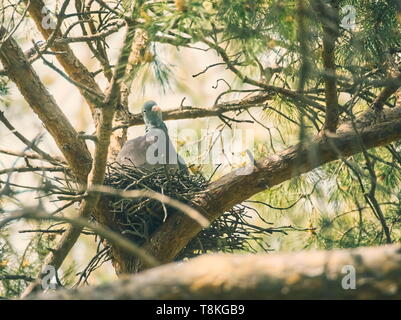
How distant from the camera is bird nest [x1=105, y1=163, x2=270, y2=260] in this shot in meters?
3.16

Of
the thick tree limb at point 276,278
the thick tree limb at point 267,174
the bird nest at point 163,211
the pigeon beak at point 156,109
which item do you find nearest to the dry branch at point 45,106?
the bird nest at point 163,211

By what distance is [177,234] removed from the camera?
122 inches

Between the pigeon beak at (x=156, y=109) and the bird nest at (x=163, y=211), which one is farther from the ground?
the pigeon beak at (x=156, y=109)

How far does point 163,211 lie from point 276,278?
1790 mm

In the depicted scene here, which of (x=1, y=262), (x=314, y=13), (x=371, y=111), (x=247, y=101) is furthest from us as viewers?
(x=247, y=101)

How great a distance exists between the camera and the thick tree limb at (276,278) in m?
1.45

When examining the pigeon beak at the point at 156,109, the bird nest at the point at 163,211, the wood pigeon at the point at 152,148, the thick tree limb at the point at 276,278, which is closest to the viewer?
the thick tree limb at the point at 276,278

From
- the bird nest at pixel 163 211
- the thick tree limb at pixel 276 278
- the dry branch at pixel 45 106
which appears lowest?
the thick tree limb at pixel 276 278

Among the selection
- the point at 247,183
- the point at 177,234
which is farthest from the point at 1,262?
the point at 247,183

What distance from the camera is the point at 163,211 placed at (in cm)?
320

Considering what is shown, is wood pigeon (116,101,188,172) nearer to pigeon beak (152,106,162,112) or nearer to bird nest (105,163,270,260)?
pigeon beak (152,106,162,112)

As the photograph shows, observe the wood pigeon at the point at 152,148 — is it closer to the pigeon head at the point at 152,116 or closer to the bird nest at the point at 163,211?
the pigeon head at the point at 152,116
